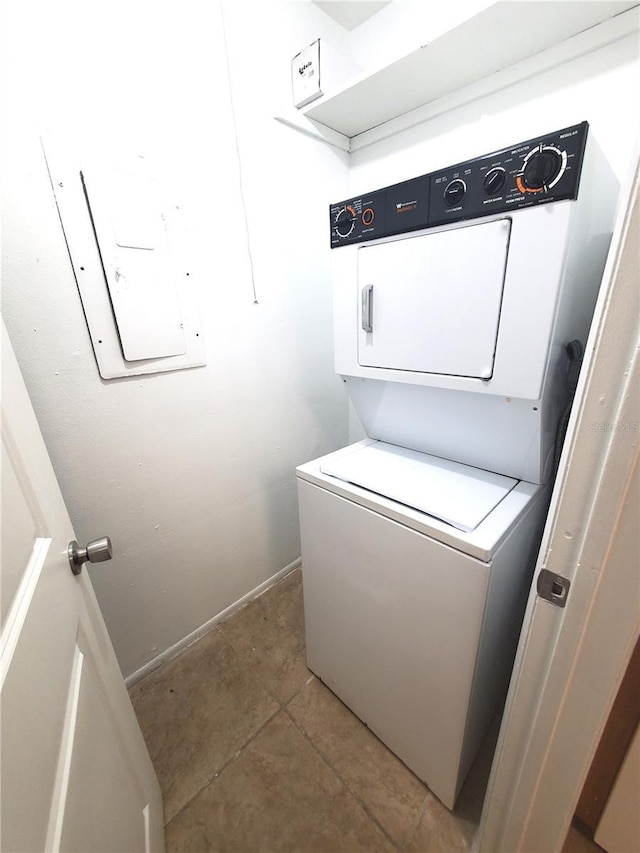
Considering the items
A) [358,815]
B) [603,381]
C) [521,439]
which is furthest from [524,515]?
[358,815]

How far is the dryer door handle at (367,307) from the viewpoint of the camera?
1.07m

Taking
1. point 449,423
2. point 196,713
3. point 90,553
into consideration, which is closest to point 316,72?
point 449,423

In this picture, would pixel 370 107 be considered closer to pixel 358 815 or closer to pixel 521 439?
pixel 521 439

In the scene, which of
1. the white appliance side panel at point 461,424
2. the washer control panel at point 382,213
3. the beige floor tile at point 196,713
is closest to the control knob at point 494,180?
the washer control panel at point 382,213

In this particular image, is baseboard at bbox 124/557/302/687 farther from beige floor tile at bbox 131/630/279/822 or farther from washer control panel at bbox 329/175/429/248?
washer control panel at bbox 329/175/429/248

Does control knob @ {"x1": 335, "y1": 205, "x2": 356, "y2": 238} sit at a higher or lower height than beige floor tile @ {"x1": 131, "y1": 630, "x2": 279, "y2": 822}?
higher

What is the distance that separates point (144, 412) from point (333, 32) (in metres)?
1.89

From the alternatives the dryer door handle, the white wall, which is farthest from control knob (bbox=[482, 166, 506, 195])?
the white wall

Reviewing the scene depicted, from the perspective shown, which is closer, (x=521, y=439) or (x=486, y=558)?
(x=486, y=558)

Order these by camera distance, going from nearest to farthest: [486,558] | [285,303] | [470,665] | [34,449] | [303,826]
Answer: [34,449] → [486,558] → [470,665] → [303,826] → [285,303]

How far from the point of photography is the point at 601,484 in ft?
1.67

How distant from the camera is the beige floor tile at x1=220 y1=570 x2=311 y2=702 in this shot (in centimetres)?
149

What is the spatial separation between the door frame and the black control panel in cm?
35

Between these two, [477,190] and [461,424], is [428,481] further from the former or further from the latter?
[477,190]
